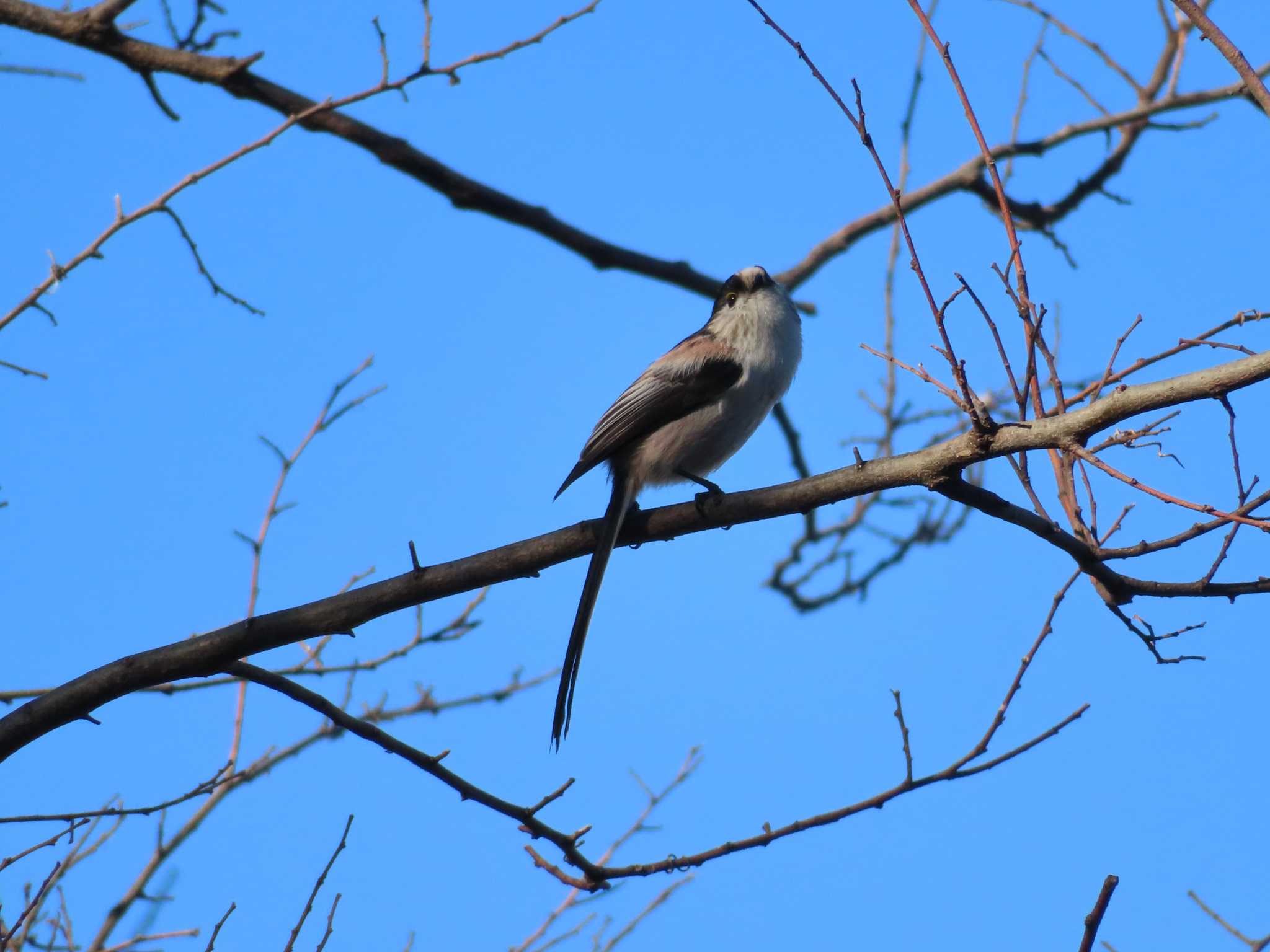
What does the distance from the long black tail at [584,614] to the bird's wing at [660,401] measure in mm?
595

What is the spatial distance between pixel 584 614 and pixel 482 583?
688 millimetres

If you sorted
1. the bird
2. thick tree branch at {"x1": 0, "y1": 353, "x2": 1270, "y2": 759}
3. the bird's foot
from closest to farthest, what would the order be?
thick tree branch at {"x1": 0, "y1": 353, "x2": 1270, "y2": 759} → the bird's foot → the bird

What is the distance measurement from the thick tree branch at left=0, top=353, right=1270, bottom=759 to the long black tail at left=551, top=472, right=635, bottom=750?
27 cm

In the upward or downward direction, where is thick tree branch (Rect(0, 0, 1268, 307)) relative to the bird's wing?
upward

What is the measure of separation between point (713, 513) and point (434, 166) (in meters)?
2.68

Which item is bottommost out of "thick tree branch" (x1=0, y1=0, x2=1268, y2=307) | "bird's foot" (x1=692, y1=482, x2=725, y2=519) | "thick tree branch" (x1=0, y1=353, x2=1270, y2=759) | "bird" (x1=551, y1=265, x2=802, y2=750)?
"thick tree branch" (x1=0, y1=353, x2=1270, y2=759)

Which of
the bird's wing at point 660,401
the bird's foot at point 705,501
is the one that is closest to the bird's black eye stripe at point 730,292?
the bird's wing at point 660,401

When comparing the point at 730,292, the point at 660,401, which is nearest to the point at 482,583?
the point at 660,401

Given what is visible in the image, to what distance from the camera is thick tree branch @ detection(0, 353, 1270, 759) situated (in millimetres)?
2875

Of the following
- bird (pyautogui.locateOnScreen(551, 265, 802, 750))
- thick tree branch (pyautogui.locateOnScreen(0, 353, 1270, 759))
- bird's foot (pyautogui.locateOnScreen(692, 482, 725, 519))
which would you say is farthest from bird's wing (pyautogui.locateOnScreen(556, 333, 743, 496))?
thick tree branch (pyautogui.locateOnScreen(0, 353, 1270, 759))

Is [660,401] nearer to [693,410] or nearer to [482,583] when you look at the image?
[693,410]

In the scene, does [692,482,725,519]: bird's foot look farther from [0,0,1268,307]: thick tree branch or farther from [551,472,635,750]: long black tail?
[0,0,1268,307]: thick tree branch

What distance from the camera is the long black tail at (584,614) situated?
3877 mm

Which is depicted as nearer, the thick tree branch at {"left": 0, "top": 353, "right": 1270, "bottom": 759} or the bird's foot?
the thick tree branch at {"left": 0, "top": 353, "right": 1270, "bottom": 759}
